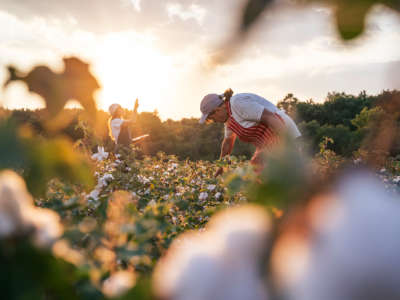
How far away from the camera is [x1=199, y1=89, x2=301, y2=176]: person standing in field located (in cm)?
379

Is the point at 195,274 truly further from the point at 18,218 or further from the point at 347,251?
the point at 18,218

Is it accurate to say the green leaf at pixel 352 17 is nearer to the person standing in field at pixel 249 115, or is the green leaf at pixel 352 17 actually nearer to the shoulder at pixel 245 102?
the person standing in field at pixel 249 115

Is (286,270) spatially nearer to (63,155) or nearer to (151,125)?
(63,155)

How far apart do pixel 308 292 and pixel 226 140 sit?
15.8 ft

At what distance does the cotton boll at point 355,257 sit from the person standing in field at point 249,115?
3115mm

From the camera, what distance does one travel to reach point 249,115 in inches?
155

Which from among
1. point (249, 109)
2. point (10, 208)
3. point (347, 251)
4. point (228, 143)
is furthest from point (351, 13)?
point (228, 143)

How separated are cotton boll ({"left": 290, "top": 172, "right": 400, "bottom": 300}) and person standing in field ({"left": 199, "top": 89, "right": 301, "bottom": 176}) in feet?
10.2

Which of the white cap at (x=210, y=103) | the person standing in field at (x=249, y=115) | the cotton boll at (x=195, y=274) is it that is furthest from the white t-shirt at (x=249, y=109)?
the cotton boll at (x=195, y=274)

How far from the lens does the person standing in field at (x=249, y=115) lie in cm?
379

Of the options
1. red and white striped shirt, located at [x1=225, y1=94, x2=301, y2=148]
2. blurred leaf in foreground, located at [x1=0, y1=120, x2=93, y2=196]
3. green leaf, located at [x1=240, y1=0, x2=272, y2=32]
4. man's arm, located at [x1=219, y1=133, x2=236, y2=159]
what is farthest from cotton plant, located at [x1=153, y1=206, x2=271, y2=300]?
man's arm, located at [x1=219, y1=133, x2=236, y2=159]

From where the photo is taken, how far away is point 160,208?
3.72 ft

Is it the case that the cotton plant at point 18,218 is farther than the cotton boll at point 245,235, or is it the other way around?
the cotton plant at point 18,218

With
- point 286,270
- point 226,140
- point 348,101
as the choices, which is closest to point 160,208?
point 286,270
